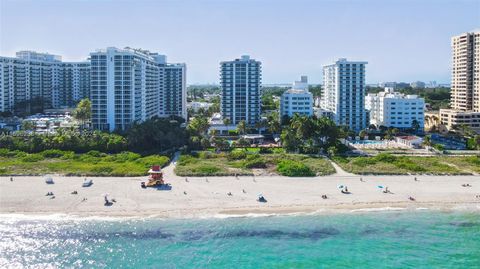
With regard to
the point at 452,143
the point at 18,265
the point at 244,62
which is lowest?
the point at 18,265

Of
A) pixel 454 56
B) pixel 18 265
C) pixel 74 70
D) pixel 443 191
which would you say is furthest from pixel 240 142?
pixel 74 70

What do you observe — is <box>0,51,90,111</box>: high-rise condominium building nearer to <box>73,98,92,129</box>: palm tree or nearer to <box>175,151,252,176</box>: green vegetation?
<box>73,98,92,129</box>: palm tree

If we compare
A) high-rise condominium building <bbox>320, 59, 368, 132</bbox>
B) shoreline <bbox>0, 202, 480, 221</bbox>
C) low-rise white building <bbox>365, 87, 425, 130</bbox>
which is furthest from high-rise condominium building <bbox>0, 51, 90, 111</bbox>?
low-rise white building <bbox>365, 87, 425, 130</bbox>

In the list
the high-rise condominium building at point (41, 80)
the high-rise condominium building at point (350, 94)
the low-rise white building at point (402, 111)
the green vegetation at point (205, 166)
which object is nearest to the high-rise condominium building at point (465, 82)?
the low-rise white building at point (402, 111)

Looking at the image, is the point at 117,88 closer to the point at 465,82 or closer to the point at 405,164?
the point at 405,164

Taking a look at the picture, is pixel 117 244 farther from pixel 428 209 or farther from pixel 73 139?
pixel 73 139

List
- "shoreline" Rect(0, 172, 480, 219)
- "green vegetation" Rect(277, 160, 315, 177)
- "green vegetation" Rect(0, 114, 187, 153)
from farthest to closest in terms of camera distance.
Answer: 1. "green vegetation" Rect(0, 114, 187, 153)
2. "green vegetation" Rect(277, 160, 315, 177)
3. "shoreline" Rect(0, 172, 480, 219)
